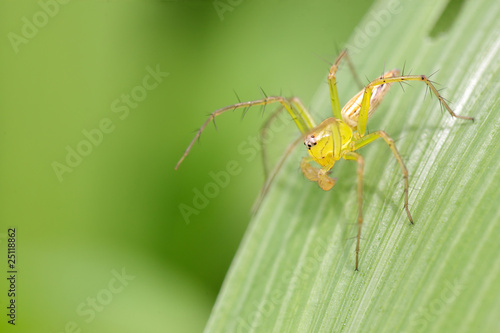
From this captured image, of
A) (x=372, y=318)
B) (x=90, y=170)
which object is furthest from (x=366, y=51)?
(x=90, y=170)

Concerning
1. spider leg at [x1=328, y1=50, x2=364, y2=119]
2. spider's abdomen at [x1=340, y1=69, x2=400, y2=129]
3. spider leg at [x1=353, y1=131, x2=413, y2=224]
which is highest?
spider leg at [x1=328, y1=50, x2=364, y2=119]

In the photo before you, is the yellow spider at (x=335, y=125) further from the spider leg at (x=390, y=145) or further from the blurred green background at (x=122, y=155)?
the blurred green background at (x=122, y=155)

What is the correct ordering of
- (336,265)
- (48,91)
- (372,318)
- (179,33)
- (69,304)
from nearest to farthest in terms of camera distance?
(372,318)
(336,265)
(69,304)
(48,91)
(179,33)

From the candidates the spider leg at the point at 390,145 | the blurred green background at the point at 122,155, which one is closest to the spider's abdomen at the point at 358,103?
the spider leg at the point at 390,145

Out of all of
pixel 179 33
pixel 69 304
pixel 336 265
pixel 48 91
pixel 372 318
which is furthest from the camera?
pixel 179 33

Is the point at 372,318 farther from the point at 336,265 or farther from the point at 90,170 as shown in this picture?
the point at 90,170

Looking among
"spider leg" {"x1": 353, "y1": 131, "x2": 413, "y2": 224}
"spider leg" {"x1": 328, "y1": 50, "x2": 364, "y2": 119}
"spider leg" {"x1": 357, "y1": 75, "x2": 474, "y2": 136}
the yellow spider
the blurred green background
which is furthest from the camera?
the blurred green background

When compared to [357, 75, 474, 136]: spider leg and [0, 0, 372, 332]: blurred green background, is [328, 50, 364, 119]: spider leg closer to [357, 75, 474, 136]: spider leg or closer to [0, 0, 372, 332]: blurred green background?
[357, 75, 474, 136]: spider leg

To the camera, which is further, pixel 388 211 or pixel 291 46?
pixel 291 46

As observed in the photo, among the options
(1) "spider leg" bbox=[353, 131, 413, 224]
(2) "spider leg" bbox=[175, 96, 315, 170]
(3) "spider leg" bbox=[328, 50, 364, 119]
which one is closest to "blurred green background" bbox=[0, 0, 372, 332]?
(2) "spider leg" bbox=[175, 96, 315, 170]
